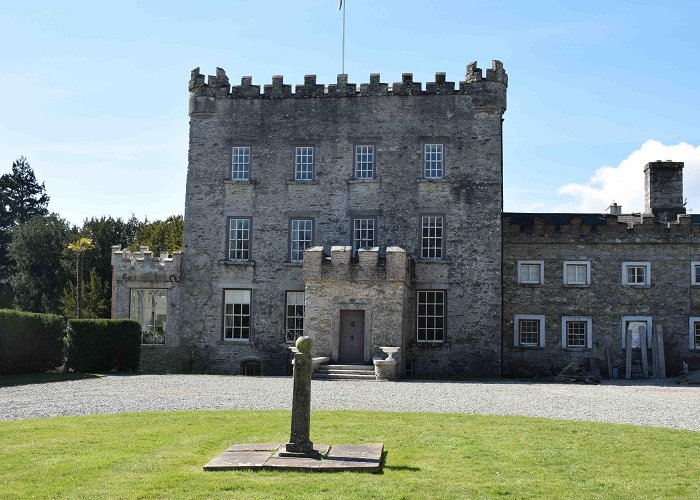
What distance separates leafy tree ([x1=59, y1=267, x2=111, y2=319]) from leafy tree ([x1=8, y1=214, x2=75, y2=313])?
286cm

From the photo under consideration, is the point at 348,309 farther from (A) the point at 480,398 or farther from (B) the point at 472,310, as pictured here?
(A) the point at 480,398

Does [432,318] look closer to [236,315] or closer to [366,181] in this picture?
[366,181]

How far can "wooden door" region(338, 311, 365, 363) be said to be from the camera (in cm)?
2867

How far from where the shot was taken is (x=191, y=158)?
1284 inches

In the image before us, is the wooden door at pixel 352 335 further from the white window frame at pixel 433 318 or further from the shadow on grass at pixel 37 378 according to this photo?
the shadow on grass at pixel 37 378

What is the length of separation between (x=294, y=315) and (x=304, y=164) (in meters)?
5.81

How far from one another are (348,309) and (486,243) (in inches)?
243

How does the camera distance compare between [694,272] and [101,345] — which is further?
[694,272]

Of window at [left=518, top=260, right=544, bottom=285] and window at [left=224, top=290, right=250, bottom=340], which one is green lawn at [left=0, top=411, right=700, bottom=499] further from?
window at [left=518, top=260, right=544, bottom=285]

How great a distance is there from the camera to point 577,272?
3262 cm

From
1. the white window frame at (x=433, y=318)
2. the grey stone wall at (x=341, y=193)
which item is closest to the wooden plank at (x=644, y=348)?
the grey stone wall at (x=341, y=193)

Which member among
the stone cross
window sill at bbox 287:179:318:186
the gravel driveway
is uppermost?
window sill at bbox 287:179:318:186

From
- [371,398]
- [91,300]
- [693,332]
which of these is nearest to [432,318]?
[693,332]

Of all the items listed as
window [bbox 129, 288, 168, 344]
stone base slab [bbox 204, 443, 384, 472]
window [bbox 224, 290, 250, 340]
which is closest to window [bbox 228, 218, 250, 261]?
window [bbox 224, 290, 250, 340]
